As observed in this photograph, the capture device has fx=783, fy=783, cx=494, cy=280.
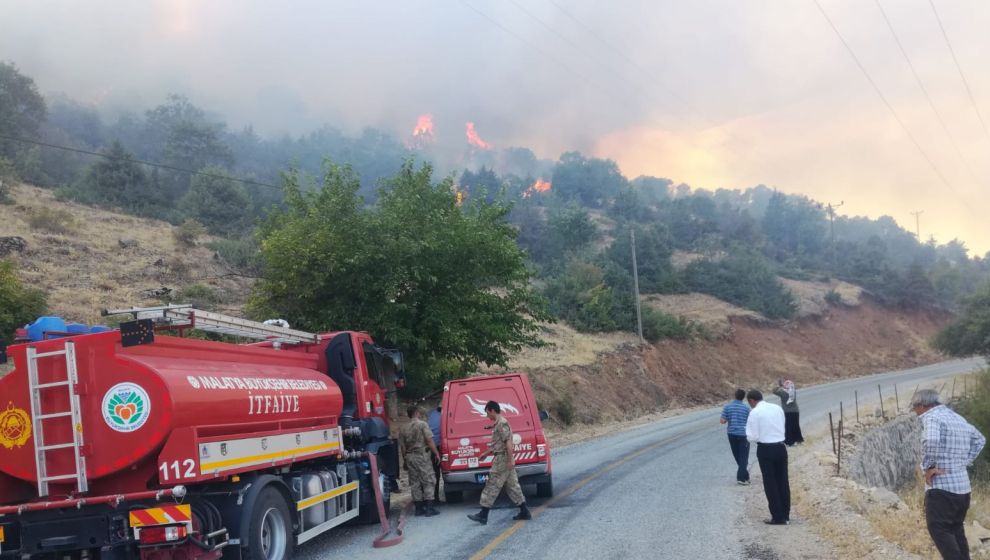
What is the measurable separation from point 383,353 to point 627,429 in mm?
18188

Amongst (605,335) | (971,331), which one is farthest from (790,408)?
(971,331)

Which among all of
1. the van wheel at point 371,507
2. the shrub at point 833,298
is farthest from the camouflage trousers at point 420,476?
the shrub at point 833,298

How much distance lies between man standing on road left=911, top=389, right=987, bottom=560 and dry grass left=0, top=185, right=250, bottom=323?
21925 mm

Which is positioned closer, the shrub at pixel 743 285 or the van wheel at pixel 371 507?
the van wheel at pixel 371 507

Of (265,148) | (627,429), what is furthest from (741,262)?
(265,148)

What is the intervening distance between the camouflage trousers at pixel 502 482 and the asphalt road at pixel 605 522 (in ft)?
1.19

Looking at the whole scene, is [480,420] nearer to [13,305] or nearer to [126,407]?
[126,407]

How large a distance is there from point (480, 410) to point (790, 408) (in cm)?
875

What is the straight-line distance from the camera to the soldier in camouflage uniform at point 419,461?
12.3 meters

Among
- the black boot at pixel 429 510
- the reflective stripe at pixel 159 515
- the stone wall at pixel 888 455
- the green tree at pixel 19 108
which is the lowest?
the stone wall at pixel 888 455

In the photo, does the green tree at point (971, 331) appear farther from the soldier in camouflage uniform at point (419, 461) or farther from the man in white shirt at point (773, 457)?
the soldier in camouflage uniform at point (419, 461)

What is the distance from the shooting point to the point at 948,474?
263 inches

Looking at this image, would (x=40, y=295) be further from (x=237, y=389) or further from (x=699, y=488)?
(x=699, y=488)

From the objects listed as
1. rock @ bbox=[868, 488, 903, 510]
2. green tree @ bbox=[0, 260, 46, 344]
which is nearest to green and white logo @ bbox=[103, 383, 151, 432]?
rock @ bbox=[868, 488, 903, 510]
